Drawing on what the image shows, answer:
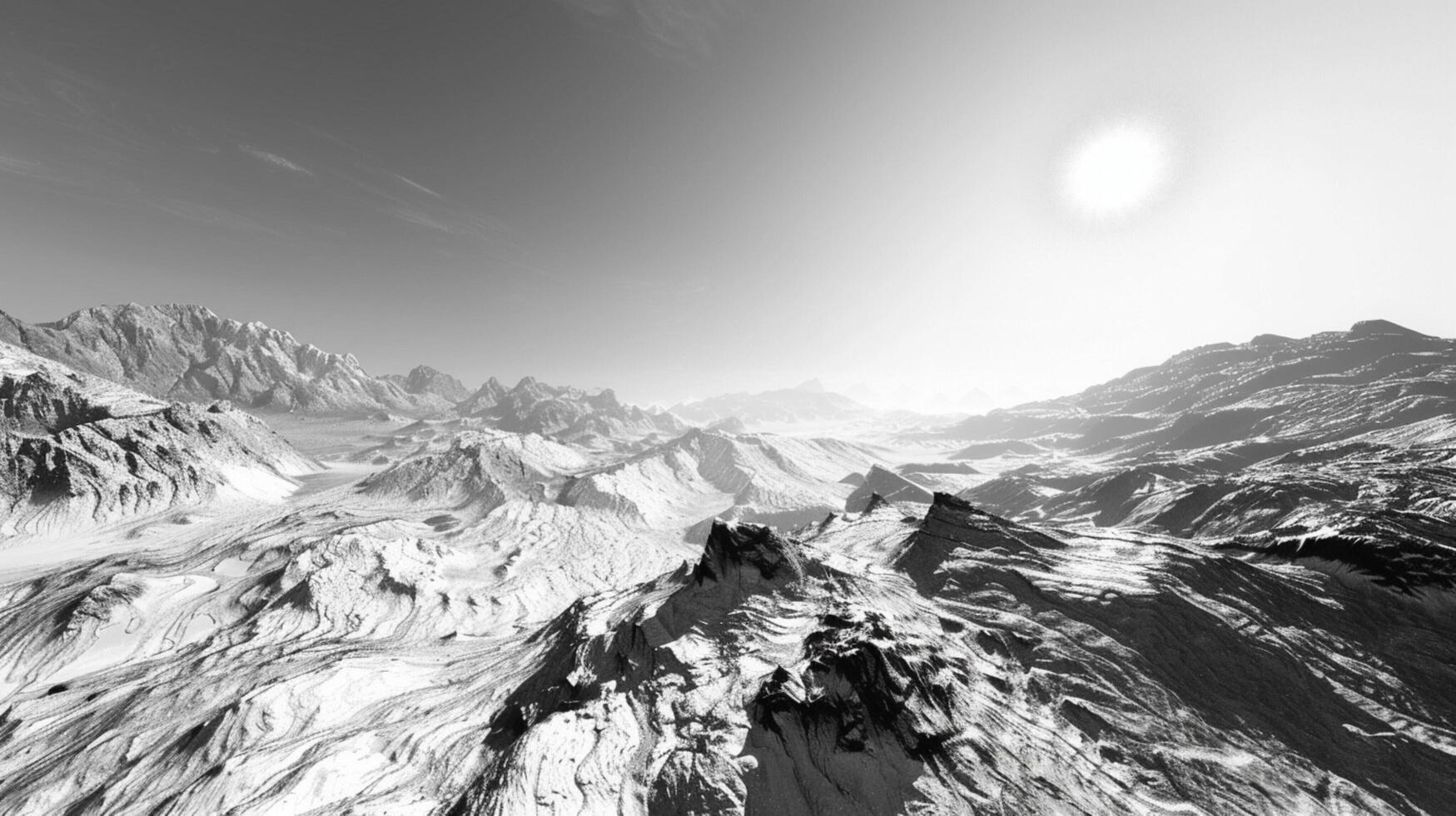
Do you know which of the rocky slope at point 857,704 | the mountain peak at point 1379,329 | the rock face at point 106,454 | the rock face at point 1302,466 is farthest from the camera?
the mountain peak at point 1379,329

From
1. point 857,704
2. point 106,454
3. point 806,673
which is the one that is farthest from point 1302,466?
point 106,454

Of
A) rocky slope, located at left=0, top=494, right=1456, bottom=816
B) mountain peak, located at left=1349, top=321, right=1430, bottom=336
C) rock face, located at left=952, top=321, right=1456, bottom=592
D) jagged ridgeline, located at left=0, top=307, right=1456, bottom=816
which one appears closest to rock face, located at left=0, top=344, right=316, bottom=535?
jagged ridgeline, located at left=0, top=307, right=1456, bottom=816

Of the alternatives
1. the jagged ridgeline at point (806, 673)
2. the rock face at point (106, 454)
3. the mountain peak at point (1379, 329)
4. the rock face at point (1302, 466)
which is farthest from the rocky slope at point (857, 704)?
the mountain peak at point (1379, 329)

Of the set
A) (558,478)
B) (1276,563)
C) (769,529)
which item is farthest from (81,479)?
(1276,563)

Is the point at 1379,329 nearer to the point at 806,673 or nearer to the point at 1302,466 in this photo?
the point at 1302,466

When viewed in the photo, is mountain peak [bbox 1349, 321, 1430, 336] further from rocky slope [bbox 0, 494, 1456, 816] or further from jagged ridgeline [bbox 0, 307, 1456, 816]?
rocky slope [bbox 0, 494, 1456, 816]

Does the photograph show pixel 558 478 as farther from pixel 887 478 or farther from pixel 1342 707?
pixel 1342 707

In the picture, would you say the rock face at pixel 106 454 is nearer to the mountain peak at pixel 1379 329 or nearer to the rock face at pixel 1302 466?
the rock face at pixel 1302 466
